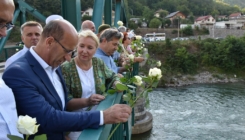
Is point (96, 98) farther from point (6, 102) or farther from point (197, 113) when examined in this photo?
point (197, 113)

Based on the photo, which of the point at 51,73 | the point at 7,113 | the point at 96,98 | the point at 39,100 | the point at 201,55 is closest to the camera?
Answer: the point at 7,113

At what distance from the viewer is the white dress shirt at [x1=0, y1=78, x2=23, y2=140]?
1044mm

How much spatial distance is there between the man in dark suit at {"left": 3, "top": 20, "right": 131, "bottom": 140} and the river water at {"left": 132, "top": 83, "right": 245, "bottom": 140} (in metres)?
14.8

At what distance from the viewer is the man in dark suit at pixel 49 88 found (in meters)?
1.20

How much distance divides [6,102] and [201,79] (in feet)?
111

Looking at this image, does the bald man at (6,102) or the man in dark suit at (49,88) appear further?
the man in dark suit at (49,88)

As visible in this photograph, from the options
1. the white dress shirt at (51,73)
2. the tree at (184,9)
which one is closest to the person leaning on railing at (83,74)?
the white dress shirt at (51,73)

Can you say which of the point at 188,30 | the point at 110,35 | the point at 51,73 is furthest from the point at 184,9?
the point at 51,73

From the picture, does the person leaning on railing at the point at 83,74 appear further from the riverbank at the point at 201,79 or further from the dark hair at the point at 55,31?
the riverbank at the point at 201,79

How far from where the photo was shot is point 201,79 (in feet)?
108

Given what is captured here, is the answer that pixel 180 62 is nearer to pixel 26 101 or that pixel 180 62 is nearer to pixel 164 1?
pixel 26 101

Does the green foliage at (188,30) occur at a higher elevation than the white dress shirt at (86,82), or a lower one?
higher

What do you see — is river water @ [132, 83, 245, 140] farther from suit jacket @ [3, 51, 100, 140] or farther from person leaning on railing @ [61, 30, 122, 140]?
suit jacket @ [3, 51, 100, 140]

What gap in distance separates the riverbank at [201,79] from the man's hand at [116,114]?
30.5 meters
